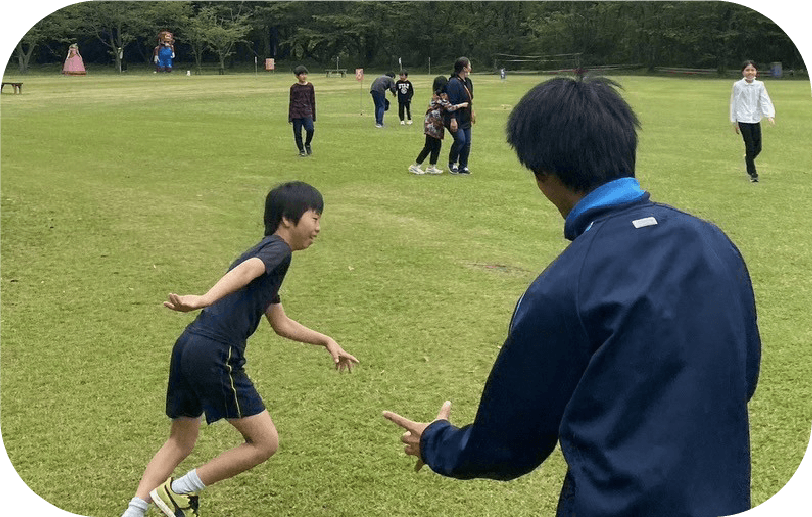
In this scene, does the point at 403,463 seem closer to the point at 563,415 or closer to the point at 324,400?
the point at 324,400

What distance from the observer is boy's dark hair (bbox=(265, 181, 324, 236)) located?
11.6ft

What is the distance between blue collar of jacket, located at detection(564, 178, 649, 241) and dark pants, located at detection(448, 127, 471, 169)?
1231cm

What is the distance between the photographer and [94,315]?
6.86 m

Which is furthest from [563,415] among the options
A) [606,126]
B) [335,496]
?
[335,496]

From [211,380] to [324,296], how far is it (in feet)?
13.0

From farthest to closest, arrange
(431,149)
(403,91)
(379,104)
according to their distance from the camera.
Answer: (403,91) → (379,104) → (431,149)

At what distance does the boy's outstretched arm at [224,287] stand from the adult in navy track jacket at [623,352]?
5.40ft

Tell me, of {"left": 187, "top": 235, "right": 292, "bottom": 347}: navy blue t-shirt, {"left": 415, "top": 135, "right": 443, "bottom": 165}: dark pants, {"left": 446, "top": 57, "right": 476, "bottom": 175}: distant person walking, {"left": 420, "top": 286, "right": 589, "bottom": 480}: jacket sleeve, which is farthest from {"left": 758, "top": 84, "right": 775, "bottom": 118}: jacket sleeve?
{"left": 420, "top": 286, "right": 589, "bottom": 480}: jacket sleeve

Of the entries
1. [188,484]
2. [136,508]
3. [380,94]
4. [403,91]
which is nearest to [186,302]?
[188,484]

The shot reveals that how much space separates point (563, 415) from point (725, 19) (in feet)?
181

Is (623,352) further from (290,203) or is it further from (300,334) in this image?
(300,334)

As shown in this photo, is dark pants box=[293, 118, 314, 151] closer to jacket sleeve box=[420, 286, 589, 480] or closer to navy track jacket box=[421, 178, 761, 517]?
jacket sleeve box=[420, 286, 589, 480]

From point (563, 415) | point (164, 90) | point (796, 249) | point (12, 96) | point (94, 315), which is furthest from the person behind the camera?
point (164, 90)

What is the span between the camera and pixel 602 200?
173cm
